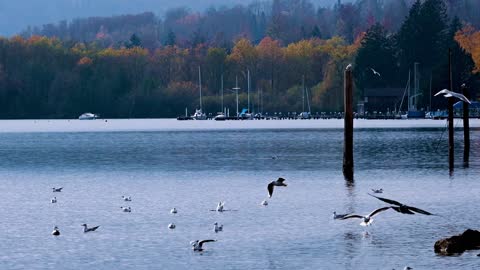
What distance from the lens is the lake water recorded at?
100 ft

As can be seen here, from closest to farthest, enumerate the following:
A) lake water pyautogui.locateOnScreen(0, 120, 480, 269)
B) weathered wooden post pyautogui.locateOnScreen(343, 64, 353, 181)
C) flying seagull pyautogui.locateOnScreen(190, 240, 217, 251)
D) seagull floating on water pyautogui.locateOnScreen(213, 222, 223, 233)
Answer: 1. lake water pyautogui.locateOnScreen(0, 120, 480, 269)
2. flying seagull pyautogui.locateOnScreen(190, 240, 217, 251)
3. seagull floating on water pyautogui.locateOnScreen(213, 222, 223, 233)
4. weathered wooden post pyautogui.locateOnScreen(343, 64, 353, 181)

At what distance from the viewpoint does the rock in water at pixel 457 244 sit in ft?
100

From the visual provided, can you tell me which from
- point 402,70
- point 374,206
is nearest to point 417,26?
point 402,70

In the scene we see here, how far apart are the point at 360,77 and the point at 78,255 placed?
155787 mm

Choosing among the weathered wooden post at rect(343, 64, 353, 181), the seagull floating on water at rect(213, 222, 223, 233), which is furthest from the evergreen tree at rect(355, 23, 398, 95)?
the seagull floating on water at rect(213, 222, 223, 233)

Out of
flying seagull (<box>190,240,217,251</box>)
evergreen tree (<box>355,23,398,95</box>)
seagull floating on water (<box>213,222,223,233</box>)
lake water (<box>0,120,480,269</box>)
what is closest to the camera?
lake water (<box>0,120,480,269</box>)

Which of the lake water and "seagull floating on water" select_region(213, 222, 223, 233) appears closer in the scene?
the lake water

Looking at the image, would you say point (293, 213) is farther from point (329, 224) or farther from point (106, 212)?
point (106, 212)

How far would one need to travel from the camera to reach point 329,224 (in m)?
36.9

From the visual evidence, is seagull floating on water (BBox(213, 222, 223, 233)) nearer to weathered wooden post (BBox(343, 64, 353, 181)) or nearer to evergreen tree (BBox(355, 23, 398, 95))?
weathered wooden post (BBox(343, 64, 353, 181))

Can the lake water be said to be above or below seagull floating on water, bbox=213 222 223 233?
below

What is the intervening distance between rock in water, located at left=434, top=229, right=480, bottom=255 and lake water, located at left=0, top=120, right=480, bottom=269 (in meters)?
0.44

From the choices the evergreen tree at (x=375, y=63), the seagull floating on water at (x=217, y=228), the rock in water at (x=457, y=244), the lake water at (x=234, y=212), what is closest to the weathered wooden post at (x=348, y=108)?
the lake water at (x=234, y=212)

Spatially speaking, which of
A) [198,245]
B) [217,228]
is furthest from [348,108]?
[198,245]
